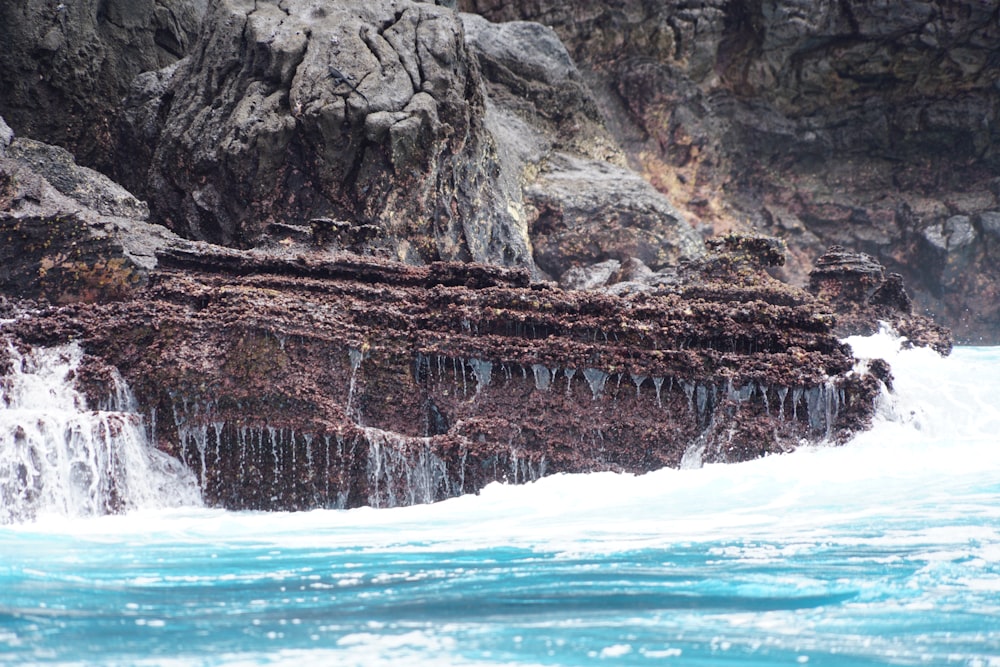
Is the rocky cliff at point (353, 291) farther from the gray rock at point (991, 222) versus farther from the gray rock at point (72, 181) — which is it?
the gray rock at point (991, 222)

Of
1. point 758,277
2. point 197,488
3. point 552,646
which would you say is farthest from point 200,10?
point 552,646

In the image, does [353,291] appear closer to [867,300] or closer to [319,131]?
[319,131]

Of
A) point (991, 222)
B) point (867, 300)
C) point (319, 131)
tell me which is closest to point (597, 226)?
point (867, 300)

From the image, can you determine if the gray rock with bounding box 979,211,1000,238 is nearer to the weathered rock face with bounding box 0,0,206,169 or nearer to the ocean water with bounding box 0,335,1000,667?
the ocean water with bounding box 0,335,1000,667

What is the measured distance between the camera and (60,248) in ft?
32.5

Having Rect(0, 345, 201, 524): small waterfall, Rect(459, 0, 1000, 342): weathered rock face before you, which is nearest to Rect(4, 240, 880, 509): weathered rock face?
Rect(0, 345, 201, 524): small waterfall

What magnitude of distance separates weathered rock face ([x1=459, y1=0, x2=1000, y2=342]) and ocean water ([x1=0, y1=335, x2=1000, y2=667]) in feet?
68.5

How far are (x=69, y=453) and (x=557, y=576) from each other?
4856 mm

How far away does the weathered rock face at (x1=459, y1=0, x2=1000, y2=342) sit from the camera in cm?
2719

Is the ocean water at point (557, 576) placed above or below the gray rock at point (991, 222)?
below

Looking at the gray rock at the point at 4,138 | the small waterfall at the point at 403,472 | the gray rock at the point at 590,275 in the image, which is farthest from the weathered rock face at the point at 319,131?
the small waterfall at the point at 403,472

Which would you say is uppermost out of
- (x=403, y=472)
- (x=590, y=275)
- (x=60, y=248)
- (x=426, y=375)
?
(x=590, y=275)

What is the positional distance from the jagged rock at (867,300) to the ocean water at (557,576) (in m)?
9.63

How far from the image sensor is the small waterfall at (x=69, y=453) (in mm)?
7586
